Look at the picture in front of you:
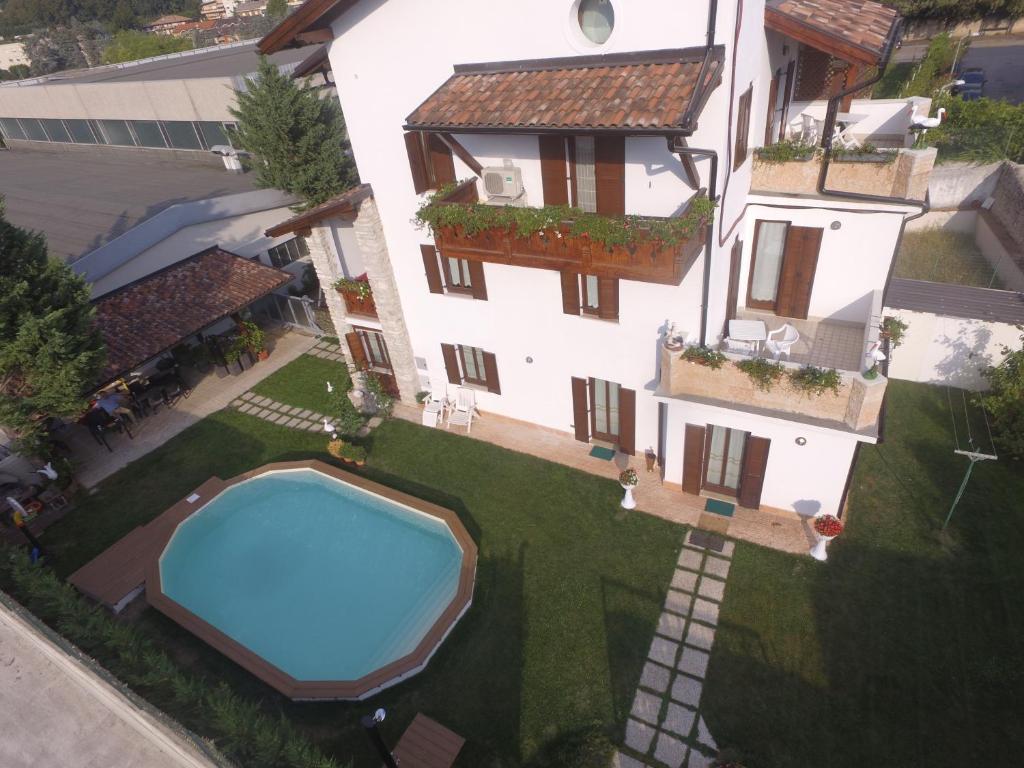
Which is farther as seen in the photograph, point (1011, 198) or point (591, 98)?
point (1011, 198)

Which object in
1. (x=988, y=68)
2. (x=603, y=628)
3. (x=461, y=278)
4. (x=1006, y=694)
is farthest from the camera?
(x=988, y=68)

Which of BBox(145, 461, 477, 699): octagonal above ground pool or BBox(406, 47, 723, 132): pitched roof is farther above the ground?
BBox(406, 47, 723, 132): pitched roof

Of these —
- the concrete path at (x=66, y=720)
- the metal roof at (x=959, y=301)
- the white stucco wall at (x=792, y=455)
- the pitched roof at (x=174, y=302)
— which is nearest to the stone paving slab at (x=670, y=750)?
the white stucco wall at (x=792, y=455)

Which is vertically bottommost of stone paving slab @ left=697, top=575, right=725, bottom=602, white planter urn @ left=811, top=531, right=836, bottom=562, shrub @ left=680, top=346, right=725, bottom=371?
stone paving slab @ left=697, top=575, right=725, bottom=602

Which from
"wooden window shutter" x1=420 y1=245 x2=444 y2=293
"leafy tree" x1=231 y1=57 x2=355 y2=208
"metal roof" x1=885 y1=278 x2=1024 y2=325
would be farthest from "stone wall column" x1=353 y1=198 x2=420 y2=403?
"metal roof" x1=885 y1=278 x2=1024 y2=325

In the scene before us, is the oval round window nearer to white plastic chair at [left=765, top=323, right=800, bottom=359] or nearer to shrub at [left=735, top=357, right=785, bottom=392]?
shrub at [left=735, top=357, right=785, bottom=392]

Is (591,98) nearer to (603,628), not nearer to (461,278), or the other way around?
(461,278)

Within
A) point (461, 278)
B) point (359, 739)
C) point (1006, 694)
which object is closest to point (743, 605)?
point (1006, 694)
